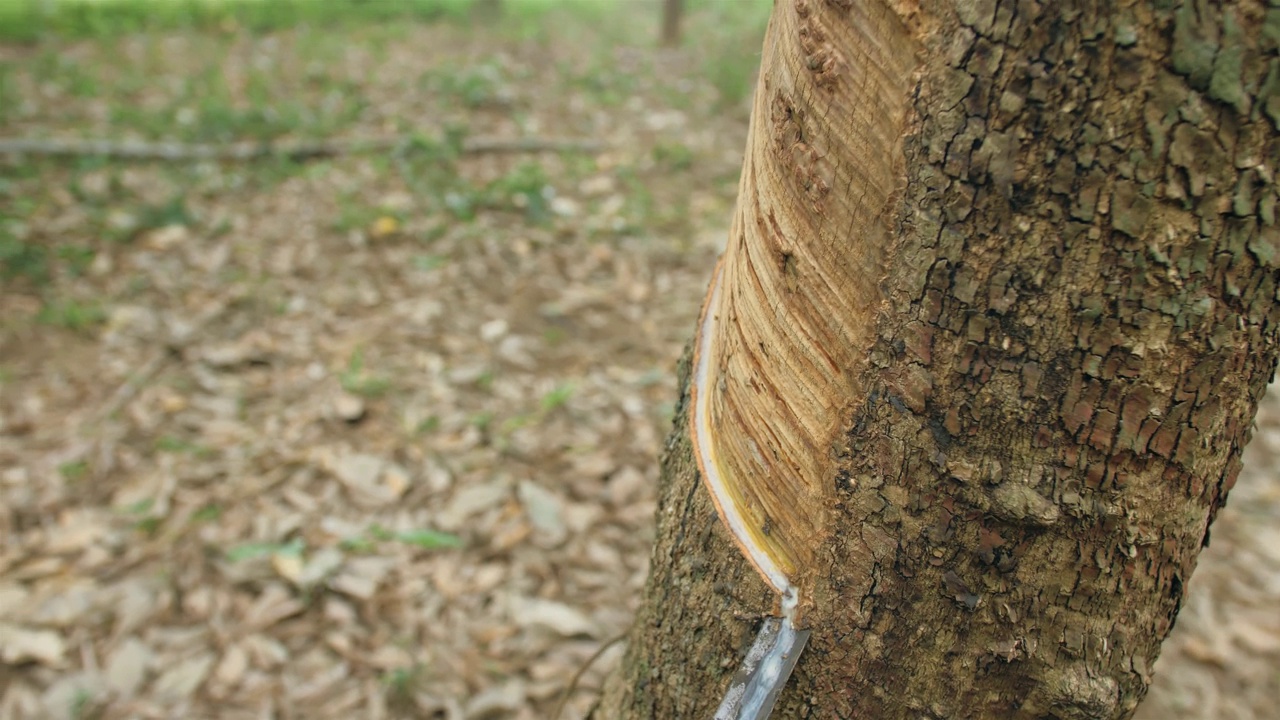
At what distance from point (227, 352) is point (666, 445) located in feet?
8.57

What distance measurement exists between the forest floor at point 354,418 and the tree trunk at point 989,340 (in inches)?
48.7

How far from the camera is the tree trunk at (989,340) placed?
2.07 feet

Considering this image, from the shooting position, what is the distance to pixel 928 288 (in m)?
0.74

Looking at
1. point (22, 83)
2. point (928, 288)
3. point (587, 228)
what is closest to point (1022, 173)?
point (928, 288)

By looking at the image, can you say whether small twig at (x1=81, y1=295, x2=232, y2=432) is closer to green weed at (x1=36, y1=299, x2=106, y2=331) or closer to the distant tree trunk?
green weed at (x1=36, y1=299, x2=106, y2=331)

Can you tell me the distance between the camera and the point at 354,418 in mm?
2809

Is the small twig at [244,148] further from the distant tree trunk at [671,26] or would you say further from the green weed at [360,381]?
the distant tree trunk at [671,26]

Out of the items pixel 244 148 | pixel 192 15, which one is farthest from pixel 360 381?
pixel 192 15

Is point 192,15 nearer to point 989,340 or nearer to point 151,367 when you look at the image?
point 151,367

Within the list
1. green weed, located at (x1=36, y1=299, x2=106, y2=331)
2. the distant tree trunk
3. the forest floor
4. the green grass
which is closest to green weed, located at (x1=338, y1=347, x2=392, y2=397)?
the forest floor

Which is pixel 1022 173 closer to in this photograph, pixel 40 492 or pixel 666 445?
pixel 666 445

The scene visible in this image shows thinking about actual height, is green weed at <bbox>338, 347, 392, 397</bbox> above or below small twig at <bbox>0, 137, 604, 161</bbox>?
below

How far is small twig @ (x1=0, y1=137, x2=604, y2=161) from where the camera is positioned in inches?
180

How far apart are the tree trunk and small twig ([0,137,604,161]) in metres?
4.23
